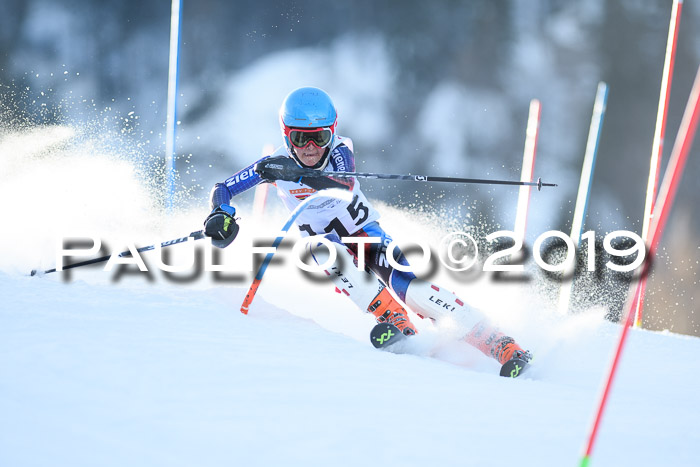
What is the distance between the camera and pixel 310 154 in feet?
8.74

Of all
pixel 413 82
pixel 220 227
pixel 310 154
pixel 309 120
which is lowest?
pixel 220 227

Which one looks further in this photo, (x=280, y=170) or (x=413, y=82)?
(x=413, y=82)

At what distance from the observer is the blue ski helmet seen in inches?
103

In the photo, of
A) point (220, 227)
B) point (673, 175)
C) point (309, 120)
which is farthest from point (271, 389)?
point (309, 120)

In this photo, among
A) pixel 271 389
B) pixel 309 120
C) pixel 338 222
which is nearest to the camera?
pixel 271 389

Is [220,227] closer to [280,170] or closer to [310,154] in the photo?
[280,170]

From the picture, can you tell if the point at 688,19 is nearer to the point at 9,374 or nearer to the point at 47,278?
the point at 47,278

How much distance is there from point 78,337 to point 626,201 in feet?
22.8

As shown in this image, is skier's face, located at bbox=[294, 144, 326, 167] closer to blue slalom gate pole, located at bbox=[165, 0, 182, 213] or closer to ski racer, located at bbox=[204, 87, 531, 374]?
ski racer, located at bbox=[204, 87, 531, 374]

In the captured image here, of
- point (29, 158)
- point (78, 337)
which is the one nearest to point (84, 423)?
point (78, 337)

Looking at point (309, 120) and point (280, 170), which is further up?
point (309, 120)

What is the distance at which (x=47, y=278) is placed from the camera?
2611mm

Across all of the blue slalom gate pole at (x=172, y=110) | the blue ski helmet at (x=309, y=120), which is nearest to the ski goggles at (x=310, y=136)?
the blue ski helmet at (x=309, y=120)

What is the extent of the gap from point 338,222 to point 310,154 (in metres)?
0.31
